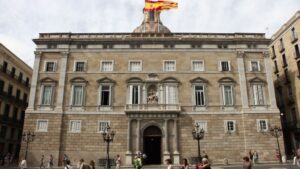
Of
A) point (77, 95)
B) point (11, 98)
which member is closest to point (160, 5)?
point (77, 95)

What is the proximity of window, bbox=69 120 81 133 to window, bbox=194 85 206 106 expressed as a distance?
45.9ft

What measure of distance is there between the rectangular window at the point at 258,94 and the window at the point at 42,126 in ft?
80.5

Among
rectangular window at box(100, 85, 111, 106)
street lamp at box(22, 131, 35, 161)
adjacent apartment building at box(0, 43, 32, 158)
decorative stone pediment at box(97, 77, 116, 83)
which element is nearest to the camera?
street lamp at box(22, 131, 35, 161)

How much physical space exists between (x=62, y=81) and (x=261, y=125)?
78.5 ft

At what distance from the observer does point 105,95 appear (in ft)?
102

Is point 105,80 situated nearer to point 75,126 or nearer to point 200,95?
point 75,126

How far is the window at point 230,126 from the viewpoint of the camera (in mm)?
29775

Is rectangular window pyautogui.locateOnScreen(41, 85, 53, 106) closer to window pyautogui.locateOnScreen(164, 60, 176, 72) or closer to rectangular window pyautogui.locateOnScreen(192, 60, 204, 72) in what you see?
window pyautogui.locateOnScreen(164, 60, 176, 72)

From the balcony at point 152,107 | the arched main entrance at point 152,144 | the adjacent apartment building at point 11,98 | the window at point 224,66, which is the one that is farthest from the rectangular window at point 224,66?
the adjacent apartment building at point 11,98

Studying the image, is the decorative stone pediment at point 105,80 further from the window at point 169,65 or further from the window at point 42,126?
the window at point 42,126

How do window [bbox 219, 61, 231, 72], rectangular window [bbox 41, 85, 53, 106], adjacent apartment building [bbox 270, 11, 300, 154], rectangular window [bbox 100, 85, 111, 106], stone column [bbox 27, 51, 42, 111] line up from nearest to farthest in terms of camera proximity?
stone column [bbox 27, 51, 42, 111] < rectangular window [bbox 41, 85, 53, 106] < rectangular window [bbox 100, 85, 111, 106] < window [bbox 219, 61, 231, 72] < adjacent apartment building [bbox 270, 11, 300, 154]

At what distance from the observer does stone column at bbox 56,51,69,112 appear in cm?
3039

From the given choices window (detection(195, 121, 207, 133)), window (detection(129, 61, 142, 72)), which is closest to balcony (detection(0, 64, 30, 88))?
window (detection(129, 61, 142, 72))

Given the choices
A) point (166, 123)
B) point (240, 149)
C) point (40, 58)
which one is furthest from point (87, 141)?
point (240, 149)
